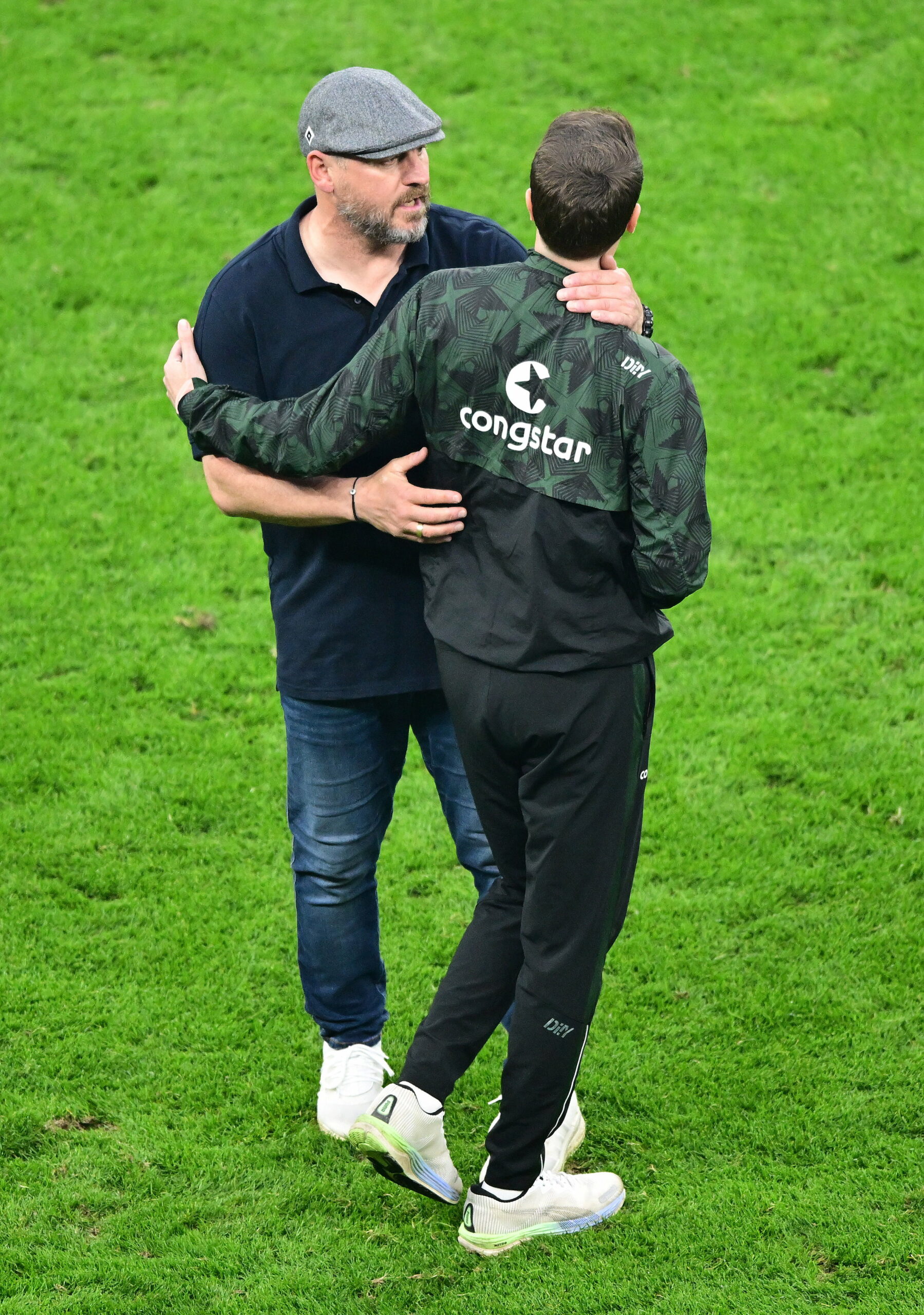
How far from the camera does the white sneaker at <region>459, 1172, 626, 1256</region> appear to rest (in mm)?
3707

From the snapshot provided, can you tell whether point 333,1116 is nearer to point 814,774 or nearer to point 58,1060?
point 58,1060

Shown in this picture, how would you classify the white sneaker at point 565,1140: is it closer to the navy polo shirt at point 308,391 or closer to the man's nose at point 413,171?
the navy polo shirt at point 308,391

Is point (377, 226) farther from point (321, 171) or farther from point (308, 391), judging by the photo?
point (308, 391)

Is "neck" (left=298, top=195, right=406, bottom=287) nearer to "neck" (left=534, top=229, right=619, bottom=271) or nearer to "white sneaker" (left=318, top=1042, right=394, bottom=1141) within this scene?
"neck" (left=534, top=229, right=619, bottom=271)

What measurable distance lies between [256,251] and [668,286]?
5202 millimetres

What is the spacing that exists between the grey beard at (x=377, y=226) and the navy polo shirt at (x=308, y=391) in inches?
4.1

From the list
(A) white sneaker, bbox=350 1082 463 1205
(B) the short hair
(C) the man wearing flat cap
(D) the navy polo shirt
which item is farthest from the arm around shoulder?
(A) white sneaker, bbox=350 1082 463 1205

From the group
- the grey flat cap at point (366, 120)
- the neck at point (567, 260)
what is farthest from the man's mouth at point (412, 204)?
the neck at point (567, 260)

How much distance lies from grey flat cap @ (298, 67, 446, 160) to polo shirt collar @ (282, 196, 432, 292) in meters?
0.19

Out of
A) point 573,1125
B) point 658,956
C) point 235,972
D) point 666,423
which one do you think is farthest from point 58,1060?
point 666,423

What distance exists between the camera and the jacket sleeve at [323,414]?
322 centimetres

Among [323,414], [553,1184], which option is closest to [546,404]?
[323,414]

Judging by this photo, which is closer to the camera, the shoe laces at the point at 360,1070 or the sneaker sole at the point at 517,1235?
the sneaker sole at the point at 517,1235

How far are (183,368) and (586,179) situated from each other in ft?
3.75
